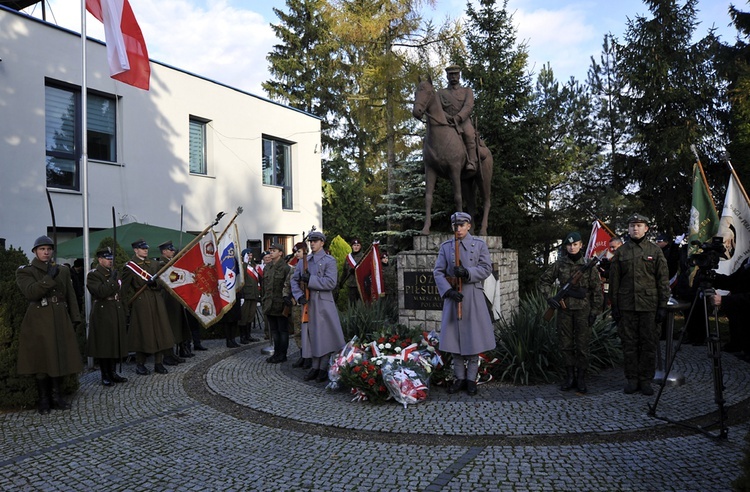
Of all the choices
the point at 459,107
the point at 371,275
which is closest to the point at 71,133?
the point at 371,275

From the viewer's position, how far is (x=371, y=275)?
34.1ft

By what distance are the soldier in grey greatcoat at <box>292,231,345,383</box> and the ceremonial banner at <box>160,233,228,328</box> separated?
2107 mm

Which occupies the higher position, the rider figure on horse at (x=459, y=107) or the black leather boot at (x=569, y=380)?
the rider figure on horse at (x=459, y=107)

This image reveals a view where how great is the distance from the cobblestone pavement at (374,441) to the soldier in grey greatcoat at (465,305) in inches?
14.7

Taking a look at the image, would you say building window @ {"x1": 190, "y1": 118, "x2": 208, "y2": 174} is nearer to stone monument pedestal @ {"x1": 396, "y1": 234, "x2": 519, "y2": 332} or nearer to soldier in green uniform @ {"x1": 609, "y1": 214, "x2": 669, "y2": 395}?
stone monument pedestal @ {"x1": 396, "y1": 234, "x2": 519, "y2": 332}

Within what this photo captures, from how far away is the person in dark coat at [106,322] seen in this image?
7016mm

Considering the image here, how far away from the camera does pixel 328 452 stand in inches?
174

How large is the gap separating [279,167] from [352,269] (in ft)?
29.7

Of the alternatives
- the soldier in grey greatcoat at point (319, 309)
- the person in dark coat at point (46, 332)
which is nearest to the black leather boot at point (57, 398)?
the person in dark coat at point (46, 332)

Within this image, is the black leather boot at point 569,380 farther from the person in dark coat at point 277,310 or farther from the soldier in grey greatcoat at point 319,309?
the person in dark coat at point 277,310

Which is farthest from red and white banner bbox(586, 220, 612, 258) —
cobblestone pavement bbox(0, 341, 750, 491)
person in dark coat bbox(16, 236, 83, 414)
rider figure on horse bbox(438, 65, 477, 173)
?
person in dark coat bbox(16, 236, 83, 414)

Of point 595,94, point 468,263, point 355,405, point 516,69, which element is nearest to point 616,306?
point 468,263

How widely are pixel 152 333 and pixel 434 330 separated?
13.4 ft

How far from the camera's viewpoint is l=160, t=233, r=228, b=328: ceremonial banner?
8141 millimetres
